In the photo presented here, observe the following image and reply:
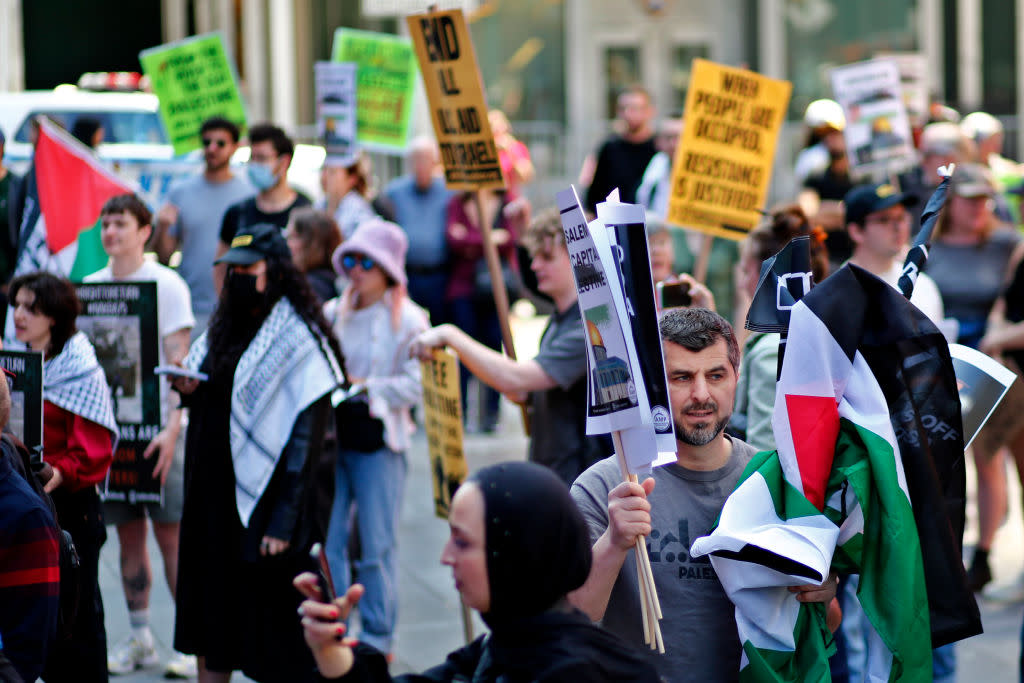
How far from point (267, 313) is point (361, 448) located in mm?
1150

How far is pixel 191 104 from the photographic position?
33.8 ft

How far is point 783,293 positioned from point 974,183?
459 cm

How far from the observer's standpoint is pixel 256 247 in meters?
5.35

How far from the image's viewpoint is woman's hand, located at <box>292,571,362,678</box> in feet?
8.09

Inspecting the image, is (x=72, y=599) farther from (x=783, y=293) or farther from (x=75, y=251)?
(x=75, y=251)

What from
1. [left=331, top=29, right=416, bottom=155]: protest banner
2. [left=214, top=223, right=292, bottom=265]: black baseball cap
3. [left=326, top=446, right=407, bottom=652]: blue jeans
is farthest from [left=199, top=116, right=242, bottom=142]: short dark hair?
[left=214, top=223, right=292, bottom=265]: black baseball cap

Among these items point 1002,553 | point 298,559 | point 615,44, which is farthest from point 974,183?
point 615,44

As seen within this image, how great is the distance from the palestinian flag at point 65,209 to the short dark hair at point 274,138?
168cm

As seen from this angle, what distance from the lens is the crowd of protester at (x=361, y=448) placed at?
2.60 metres

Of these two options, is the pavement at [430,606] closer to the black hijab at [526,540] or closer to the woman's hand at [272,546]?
the woman's hand at [272,546]

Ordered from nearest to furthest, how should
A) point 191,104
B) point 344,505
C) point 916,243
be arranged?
point 916,243
point 344,505
point 191,104

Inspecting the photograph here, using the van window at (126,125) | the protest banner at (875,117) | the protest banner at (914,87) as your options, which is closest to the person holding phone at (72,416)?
the protest banner at (875,117)

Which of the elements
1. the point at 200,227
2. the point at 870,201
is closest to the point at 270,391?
the point at 870,201

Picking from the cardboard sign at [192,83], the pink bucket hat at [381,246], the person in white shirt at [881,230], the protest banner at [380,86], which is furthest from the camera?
the protest banner at [380,86]
